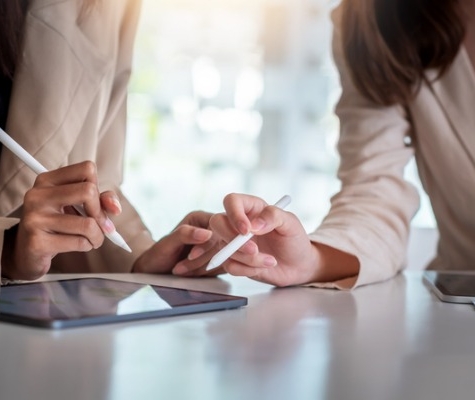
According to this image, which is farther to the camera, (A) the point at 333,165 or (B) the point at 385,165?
(A) the point at 333,165

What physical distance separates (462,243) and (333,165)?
6.56 ft

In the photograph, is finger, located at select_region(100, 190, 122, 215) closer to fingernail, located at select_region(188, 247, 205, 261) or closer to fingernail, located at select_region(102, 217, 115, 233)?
fingernail, located at select_region(102, 217, 115, 233)

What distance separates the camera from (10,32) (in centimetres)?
112

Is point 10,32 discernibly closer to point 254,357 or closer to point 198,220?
point 198,220

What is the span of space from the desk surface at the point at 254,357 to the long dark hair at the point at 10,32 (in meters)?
0.53

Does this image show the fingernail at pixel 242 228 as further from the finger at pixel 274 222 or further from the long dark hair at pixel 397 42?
the long dark hair at pixel 397 42

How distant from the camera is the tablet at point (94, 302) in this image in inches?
26.1

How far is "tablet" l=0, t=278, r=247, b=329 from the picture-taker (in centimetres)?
66

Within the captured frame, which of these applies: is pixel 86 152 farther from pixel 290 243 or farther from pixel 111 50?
pixel 290 243

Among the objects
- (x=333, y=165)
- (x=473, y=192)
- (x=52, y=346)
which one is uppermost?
(x=333, y=165)

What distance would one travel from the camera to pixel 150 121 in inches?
138

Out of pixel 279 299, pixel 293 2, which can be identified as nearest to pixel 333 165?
pixel 293 2

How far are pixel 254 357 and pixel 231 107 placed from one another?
9.62 ft

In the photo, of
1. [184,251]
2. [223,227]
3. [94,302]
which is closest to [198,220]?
[184,251]
